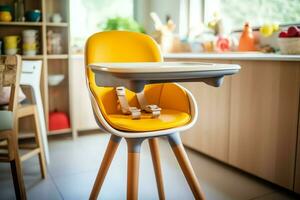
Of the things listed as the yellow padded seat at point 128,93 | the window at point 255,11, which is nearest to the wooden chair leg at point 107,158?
the yellow padded seat at point 128,93

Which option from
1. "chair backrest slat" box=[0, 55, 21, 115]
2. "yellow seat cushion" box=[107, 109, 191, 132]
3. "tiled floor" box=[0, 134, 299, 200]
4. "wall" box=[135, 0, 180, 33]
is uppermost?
"wall" box=[135, 0, 180, 33]

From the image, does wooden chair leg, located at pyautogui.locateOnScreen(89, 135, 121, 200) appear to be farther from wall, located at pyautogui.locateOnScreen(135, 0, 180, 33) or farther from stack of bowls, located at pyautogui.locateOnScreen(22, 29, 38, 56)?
wall, located at pyautogui.locateOnScreen(135, 0, 180, 33)

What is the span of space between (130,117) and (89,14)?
7.62 feet

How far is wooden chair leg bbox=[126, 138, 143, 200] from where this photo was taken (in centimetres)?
124

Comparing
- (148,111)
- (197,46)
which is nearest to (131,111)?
(148,111)

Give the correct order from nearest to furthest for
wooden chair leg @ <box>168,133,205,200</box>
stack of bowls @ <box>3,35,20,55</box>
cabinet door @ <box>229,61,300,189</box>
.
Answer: wooden chair leg @ <box>168,133,205,200</box> < cabinet door @ <box>229,61,300,189</box> < stack of bowls @ <box>3,35,20,55</box>

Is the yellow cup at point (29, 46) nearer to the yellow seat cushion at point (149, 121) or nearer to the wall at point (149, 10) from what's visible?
the wall at point (149, 10)

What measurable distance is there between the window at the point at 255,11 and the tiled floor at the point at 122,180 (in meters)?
1.23

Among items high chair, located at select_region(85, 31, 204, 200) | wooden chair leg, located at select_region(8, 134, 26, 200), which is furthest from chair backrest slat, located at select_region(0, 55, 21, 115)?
high chair, located at select_region(85, 31, 204, 200)

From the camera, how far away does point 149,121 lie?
54.1 inches

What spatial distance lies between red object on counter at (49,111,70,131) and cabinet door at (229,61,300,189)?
1563 mm

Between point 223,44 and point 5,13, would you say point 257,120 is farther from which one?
point 5,13

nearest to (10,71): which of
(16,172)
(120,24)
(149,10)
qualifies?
(16,172)

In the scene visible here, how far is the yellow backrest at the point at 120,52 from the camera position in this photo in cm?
158
